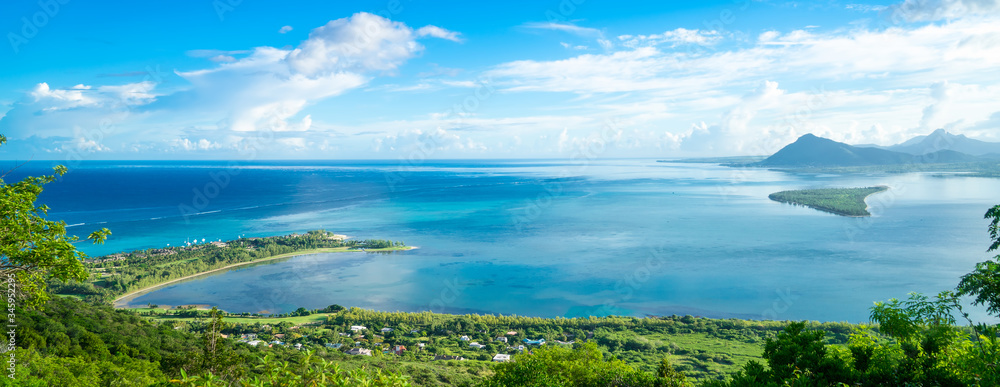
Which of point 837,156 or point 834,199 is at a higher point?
point 837,156

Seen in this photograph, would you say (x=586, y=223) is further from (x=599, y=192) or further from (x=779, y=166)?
(x=779, y=166)

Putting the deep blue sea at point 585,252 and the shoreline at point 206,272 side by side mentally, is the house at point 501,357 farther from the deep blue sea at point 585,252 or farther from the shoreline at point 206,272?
the shoreline at point 206,272

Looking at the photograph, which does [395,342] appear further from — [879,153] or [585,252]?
[879,153]

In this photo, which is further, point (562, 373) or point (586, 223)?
point (586, 223)

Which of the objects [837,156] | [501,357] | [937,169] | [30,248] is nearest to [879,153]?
[837,156]

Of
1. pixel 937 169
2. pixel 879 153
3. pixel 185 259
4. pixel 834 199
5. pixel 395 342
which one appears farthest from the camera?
pixel 879 153


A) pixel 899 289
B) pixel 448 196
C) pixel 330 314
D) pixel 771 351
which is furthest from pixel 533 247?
pixel 448 196

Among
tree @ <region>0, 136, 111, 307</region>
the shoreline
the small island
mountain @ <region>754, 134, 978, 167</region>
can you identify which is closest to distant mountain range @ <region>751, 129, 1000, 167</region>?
mountain @ <region>754, 134, 978, 167</region>

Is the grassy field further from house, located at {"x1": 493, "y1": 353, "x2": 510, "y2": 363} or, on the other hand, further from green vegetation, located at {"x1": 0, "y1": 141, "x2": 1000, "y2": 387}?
house, located at {"x1": 493, "y1": 353, "x2": 510, "y2": 363}
